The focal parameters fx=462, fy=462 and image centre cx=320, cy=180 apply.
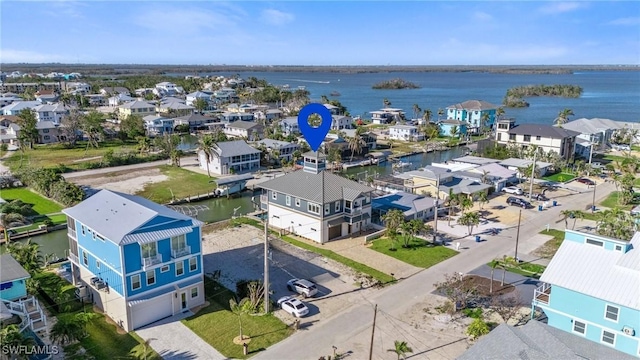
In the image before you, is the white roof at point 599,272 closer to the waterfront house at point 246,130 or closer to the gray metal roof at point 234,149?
the gray metal roof at point 234,149

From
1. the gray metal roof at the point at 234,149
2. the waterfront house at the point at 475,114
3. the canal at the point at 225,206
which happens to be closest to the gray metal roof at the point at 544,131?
the canal at the point at 225,206

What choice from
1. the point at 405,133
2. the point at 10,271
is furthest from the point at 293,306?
the point at 405,133

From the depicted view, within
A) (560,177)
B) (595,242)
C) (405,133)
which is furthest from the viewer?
(405,133)

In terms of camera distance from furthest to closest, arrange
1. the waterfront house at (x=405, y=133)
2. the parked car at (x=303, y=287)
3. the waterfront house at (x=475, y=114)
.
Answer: the waterfront house at (x=475, y=114) < the waterfront house at (x=405, y=133) < the parked car at (x=303, y=287)

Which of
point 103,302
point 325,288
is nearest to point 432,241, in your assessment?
point 325,288

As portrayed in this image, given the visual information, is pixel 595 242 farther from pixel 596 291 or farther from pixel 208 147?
pixel 208 147

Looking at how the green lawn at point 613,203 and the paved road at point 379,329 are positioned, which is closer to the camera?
the paved road at point 379,329

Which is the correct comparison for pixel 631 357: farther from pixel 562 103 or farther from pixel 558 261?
pixel 562 103
